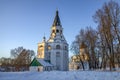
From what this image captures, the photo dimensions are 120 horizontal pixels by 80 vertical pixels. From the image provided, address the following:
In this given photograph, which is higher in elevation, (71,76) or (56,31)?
(56,31)

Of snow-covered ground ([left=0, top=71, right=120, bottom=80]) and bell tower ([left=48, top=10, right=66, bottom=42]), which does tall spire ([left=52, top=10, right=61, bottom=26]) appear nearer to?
bell tower ([left=48, top=10, right=66, bottom=42])

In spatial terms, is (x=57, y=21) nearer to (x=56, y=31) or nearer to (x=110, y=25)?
(x=56, y=31)

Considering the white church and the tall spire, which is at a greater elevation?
the tall spire

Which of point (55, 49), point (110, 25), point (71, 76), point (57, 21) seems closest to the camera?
point (71, 76)

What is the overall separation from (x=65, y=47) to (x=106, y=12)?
48.8 meters

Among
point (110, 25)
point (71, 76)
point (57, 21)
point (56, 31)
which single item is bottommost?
point (71, 76)

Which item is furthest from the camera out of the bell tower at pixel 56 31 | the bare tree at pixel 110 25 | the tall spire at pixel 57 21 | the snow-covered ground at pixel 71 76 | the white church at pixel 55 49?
the tall spire at pixel 57 21

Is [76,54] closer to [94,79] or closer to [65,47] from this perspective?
[65,47]

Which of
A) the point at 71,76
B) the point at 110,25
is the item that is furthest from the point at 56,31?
the point at 71,76

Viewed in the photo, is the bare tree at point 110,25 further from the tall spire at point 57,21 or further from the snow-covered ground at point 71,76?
the tall spire at point 57,21

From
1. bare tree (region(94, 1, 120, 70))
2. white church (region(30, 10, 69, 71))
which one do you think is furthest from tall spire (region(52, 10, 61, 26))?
bare tree (region(94, 1, 120, 70))

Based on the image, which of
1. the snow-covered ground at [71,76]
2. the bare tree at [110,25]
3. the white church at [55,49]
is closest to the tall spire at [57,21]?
the white church at [55,49]

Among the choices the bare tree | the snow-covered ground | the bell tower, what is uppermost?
the bell tower

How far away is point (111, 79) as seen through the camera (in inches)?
679
